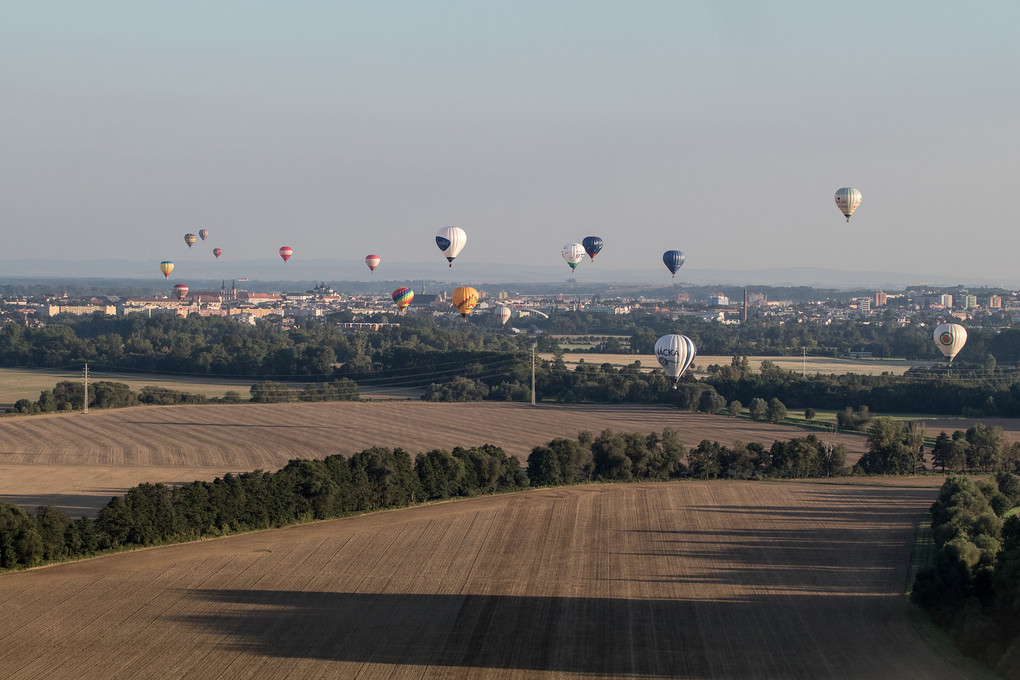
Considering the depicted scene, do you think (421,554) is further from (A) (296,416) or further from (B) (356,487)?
(A) (296,416)

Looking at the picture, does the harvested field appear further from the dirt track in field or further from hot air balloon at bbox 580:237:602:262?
hot air balloon at bbox 580:237:602:262

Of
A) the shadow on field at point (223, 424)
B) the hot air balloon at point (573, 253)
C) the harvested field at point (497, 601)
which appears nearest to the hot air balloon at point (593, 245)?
the hot air balloon at point (573, 253)

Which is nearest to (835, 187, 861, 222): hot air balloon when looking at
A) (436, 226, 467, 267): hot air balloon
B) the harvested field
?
(436, 226, 467, 267): hot air balloon

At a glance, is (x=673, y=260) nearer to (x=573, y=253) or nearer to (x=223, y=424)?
(x=573, y=253)

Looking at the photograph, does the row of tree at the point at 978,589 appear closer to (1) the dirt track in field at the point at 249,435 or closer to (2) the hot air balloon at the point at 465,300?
(1) the dirt track in field at the point at 249,435

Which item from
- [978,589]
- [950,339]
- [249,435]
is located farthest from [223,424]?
[950,339]

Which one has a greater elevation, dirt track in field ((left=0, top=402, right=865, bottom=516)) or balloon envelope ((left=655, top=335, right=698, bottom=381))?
balloon envelope ((left=655, top=335, right=698, bottom=381))
